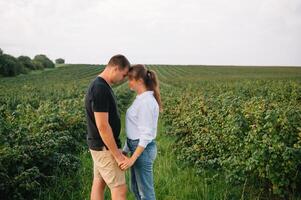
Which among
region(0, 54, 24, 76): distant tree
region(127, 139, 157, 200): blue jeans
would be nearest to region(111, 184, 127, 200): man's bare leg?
region(127, 139, 157, 200): blue jeans

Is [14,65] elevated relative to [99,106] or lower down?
lower down

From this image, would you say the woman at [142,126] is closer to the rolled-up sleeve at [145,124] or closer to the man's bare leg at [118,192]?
the rolled-up sleeve at [145,124]

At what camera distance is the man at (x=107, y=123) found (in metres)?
3.94

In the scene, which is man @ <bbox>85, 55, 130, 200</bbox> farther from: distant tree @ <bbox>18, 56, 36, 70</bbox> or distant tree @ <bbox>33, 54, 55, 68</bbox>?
distant tree @ <bbox>33, 54, 55, 68</bbox>

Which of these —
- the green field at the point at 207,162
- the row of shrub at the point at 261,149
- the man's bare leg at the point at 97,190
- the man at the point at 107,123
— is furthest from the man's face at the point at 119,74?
the row of shrub at the point at 261,149

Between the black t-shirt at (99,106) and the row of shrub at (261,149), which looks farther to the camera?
the row of shrub at (261,149)

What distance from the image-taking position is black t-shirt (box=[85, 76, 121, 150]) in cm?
394

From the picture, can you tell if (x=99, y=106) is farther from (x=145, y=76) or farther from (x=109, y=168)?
(x=109, y=168)

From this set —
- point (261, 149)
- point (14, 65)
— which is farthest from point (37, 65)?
point (261, 149)

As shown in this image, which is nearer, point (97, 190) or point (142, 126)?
point (142, 126)

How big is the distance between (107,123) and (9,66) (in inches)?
2022

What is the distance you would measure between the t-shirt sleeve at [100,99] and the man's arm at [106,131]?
0.05 meters

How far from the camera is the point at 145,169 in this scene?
4.23 metres

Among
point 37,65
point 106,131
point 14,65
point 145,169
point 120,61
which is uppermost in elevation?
point 120,61
